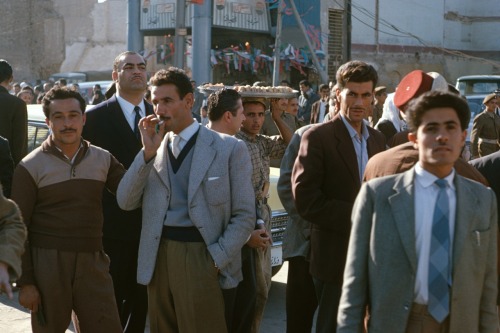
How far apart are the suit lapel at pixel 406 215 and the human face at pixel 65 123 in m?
2.28

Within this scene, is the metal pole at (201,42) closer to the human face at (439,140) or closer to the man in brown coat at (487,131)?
the man in brown coat at (487,131)

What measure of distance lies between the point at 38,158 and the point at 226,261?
127cm

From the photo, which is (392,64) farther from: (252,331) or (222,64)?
(252,331)

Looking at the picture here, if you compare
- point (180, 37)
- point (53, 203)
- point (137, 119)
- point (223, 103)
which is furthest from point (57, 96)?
point (180, 37)

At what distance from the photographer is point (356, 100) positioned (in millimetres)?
5164

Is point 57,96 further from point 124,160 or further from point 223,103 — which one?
point 223,103

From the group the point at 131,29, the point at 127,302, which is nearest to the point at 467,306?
the point at 127,302

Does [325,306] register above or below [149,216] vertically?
below

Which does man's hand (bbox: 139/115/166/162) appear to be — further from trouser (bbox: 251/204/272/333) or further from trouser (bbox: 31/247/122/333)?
trouser (bbox: 251/204/272/333)

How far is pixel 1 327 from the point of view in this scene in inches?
299

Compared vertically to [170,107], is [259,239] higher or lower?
lower

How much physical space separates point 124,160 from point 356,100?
70.7 inches

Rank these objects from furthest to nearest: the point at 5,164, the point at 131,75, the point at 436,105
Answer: the point at 131,75 → the point at 5,164 → the point at 436,105

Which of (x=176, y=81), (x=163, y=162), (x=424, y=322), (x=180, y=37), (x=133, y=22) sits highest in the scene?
(x=133, y=22)
